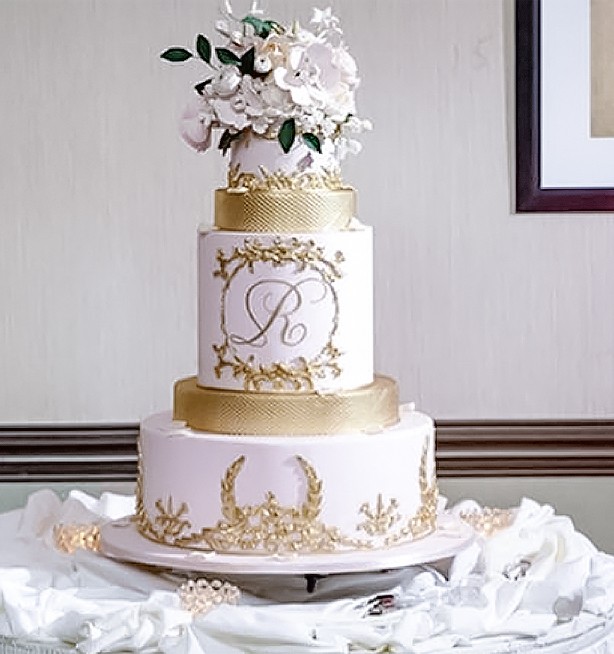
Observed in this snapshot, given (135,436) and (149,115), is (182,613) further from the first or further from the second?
(149,115)

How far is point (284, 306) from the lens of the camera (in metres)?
1.78

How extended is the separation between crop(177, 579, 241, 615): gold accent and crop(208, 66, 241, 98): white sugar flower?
58cm

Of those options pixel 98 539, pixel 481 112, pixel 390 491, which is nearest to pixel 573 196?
pixel 481 112

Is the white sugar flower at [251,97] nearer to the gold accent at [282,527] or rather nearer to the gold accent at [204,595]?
the gold accent at [282,527]

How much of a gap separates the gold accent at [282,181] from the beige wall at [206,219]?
25.7 inches

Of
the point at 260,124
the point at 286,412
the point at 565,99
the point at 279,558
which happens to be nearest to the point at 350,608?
the point at 279,558

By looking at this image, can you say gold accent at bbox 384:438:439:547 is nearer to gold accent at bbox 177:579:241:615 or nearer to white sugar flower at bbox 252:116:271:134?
gold accent at bbox 177:579:241:615

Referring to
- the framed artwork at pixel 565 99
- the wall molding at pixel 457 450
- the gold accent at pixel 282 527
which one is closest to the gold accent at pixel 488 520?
the gold accent at pixel 282 527

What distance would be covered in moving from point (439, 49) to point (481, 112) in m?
0.13

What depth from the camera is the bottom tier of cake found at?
176cm

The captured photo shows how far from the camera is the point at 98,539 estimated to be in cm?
192

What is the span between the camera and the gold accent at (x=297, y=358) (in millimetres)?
1785

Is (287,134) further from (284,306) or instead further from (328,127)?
(284,306)

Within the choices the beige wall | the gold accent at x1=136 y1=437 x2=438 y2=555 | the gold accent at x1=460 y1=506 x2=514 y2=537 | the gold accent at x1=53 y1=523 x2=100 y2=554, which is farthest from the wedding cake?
the beige wall
